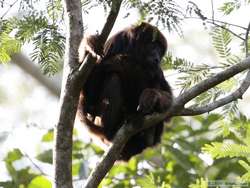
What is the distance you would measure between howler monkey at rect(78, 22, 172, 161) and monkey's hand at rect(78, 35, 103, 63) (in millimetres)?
662

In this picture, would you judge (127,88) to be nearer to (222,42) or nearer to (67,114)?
(222,42)

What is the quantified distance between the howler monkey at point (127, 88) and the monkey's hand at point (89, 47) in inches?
26.1

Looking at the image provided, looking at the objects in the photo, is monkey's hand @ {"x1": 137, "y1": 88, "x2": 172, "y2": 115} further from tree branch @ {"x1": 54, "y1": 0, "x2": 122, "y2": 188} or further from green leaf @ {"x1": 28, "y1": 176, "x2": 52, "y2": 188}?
green leaf @ {"x1": 28, "y1": 176, "x2": 52, "y2": 188}

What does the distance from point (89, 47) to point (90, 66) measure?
1.11 ft

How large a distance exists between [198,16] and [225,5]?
0.69 m

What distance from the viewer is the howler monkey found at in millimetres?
5625

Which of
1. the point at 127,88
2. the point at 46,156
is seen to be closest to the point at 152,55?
the point at 127,88

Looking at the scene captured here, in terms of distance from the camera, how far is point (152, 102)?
5.52 meters

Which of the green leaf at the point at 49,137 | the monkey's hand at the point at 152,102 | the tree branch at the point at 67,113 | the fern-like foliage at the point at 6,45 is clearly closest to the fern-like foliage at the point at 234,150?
the tree branch at the point at 67,113

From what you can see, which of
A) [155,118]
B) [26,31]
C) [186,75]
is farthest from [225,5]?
[26,31]

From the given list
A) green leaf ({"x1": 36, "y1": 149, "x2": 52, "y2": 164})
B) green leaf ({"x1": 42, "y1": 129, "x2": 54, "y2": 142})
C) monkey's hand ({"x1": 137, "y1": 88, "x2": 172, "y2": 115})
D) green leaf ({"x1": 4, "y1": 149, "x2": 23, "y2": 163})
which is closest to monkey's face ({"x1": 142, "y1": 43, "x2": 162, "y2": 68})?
monkey's hand ({"x1": 137, "y1": 88, "x2": 172, "y2": 115})

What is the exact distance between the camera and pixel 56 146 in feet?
14.6

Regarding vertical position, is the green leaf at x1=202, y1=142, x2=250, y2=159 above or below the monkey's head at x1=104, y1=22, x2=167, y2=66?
below

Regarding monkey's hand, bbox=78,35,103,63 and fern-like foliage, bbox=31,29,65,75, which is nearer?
monkey's hand, bbox=78,35,103,63
